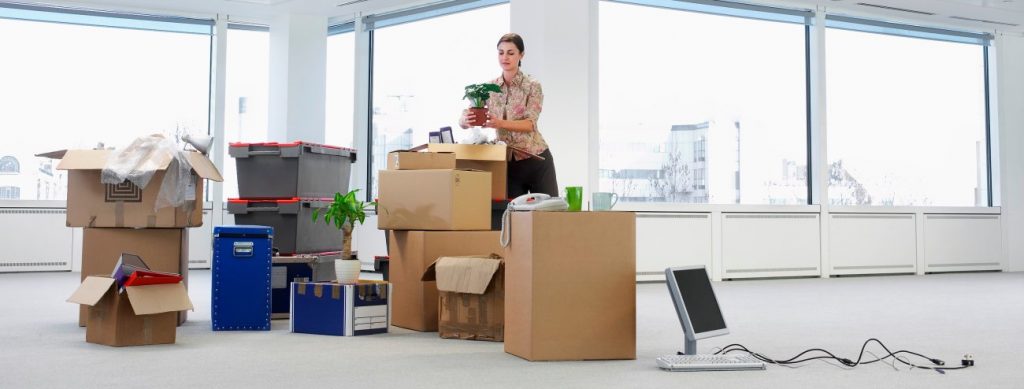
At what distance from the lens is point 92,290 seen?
3.40 m

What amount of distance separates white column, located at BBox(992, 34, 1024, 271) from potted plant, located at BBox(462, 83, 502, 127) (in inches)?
270

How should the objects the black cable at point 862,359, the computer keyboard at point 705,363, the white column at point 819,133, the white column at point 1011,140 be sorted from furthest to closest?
the white column at point 1011,140, the white column at point 819,133, the black cable at point 862,359, the computer keyboard at point 705,363

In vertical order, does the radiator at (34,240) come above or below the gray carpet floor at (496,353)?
above

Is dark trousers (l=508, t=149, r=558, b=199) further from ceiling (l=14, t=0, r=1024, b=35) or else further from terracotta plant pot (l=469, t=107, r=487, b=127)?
ceiling (l=14, t=0, r=1024, b=35)

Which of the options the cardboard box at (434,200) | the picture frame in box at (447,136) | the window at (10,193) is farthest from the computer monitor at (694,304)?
the window at (10,193)

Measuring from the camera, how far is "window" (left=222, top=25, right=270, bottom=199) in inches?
324

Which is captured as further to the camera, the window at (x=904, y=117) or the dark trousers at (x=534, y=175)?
the window at (x=904, y=117)

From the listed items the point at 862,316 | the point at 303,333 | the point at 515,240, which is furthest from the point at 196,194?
the point at 862,316

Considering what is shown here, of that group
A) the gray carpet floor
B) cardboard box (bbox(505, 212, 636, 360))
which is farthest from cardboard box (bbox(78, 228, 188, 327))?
cardboard box (bbox(505, 212, 636, 360))

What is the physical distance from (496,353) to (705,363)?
778 mm

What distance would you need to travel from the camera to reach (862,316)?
4.55 meters

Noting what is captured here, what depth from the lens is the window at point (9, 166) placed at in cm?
762

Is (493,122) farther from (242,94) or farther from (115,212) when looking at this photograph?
(242,94)

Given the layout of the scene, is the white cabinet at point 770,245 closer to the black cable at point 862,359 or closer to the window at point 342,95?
the window at point 342,95
